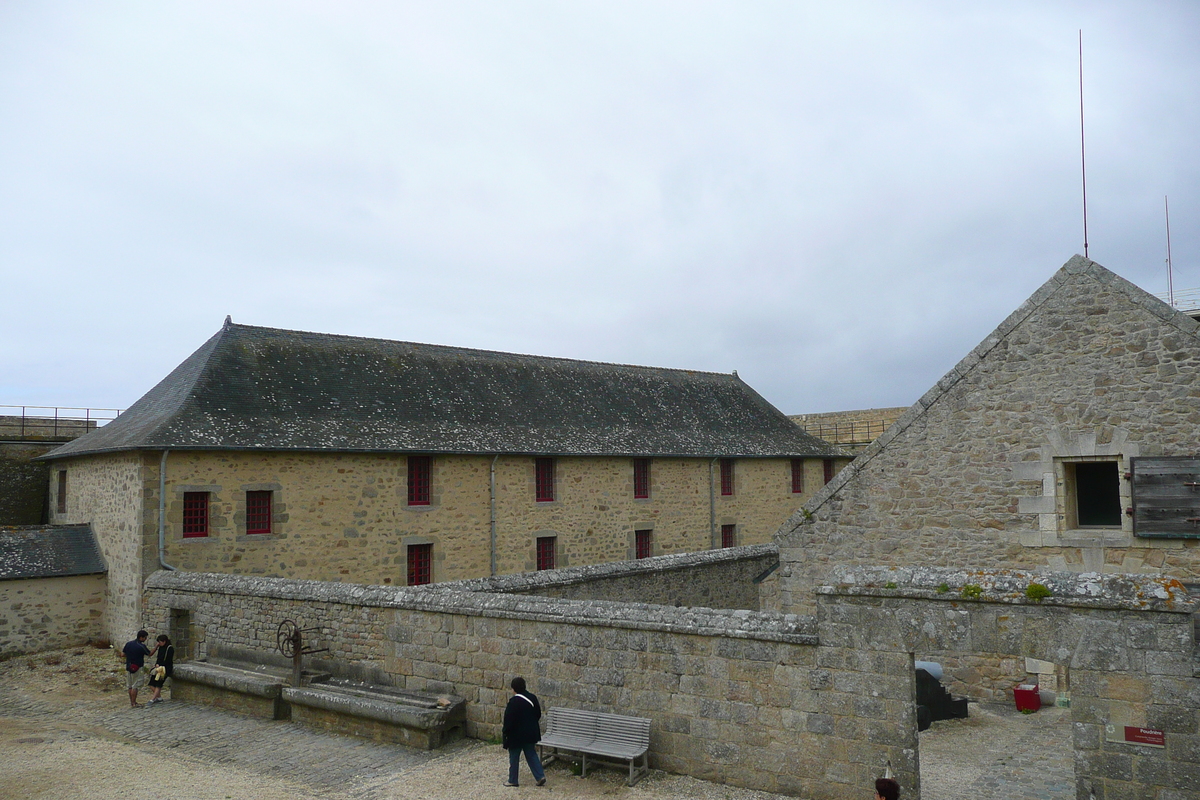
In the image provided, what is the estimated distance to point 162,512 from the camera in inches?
512

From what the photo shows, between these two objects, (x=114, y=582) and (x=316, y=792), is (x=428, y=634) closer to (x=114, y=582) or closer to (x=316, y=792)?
(x=316, y=792)

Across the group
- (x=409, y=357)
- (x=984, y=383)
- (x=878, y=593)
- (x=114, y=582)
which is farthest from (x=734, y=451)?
(x=878, y=593)

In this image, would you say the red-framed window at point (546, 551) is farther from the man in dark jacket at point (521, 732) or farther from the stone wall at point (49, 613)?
the man in dark jacket at point (521, 732)

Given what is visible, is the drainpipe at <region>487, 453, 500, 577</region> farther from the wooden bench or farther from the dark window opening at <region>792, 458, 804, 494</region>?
the dark window opening at <region>792, 458, 804, 494</region>

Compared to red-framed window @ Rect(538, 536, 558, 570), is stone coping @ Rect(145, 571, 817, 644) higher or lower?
higher

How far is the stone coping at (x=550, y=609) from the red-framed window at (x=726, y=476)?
15052 mm

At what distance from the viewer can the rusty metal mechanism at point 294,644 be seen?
8500mm

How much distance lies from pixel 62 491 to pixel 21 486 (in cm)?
332

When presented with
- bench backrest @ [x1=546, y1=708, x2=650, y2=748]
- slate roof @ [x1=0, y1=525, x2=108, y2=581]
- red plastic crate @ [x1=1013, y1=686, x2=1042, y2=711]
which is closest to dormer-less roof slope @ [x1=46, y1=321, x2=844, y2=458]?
slate roof @ [x1=0, y1=525, x2=108, y2=581]

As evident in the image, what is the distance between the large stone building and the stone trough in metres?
4.47

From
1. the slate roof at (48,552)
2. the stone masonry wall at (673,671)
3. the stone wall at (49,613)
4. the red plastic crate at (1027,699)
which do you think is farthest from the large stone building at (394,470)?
the red plastic crate at (1027,699)

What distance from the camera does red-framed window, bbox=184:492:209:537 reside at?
13500 millimetres

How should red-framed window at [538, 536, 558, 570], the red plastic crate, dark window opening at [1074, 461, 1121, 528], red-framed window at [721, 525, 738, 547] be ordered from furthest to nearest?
red-framed window at [721, 525, 738, 547] → red-framed window at [538, 536, 558, 570] → dark window opening at [1074, 461, 1121, 528] → the red plastic crate

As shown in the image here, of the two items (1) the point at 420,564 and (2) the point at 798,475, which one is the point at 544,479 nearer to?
(1) the point at 420,564
